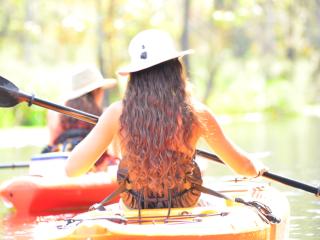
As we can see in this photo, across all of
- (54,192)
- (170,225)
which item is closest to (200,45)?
(54,192)

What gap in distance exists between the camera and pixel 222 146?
6328 mm

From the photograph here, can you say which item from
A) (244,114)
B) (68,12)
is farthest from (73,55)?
(244,114)

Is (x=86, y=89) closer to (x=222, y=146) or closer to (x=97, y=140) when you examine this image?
(x=222, y=146)

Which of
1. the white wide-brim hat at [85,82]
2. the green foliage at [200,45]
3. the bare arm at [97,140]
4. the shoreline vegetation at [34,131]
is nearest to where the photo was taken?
the bare arm at [97,140]

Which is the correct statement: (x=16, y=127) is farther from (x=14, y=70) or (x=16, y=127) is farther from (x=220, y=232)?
(x=220, y=232)

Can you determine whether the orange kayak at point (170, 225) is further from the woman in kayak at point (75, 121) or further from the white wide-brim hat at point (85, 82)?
the white wide-brim hat at point (85, 82)

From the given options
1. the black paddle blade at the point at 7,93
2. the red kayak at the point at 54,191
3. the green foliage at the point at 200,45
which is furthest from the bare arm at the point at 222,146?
the green foliage at the point at 200,45

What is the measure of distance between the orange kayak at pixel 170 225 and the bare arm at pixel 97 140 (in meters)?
0.30

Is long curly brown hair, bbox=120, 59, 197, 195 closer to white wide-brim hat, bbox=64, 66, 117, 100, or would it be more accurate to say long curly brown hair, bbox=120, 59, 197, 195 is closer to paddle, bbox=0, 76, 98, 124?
paddle, bbox=0, 76, 98, 124

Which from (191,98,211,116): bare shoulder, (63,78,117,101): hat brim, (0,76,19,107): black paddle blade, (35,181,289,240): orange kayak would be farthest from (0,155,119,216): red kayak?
(191,98,211,116): bare shoulder

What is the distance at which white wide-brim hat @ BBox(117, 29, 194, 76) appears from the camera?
20.2ft

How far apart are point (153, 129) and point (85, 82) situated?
433 cm

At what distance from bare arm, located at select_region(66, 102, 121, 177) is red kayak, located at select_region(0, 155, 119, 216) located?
357 centimetres

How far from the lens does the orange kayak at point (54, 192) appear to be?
9.68m
